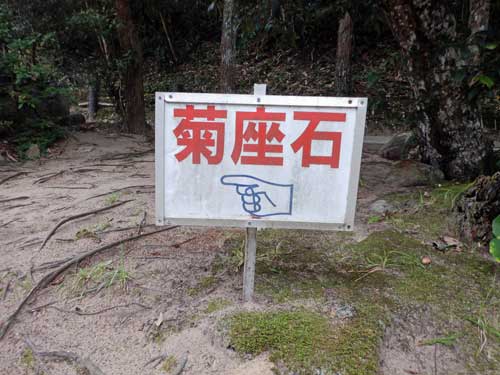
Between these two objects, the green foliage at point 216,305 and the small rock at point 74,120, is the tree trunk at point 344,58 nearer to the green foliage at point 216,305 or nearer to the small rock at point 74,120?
the small rock at point 74,120

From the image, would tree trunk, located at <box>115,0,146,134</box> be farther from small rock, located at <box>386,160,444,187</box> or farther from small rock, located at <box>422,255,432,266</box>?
small rock, located at <box>422,255,432,266</box>

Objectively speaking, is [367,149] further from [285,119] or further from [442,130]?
[285,119]

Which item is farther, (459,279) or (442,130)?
(442,130)

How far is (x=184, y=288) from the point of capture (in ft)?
6.89

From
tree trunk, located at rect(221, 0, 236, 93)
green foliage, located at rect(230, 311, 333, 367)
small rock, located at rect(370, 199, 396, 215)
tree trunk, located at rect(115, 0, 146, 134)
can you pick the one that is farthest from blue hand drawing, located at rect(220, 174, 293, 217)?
tree trunk, located at rect(115, 0, 146, 134)

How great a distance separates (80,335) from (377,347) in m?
1.29

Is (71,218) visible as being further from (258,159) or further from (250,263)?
(258,159)

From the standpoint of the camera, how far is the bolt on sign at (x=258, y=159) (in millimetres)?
1646

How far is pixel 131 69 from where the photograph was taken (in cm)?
709

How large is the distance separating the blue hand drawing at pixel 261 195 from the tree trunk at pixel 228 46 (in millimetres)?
5293

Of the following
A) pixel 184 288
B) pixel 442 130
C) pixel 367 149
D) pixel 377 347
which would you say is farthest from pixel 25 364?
pixel 367 149

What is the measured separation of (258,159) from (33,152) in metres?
5.29

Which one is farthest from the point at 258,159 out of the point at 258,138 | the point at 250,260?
the point at 250,260

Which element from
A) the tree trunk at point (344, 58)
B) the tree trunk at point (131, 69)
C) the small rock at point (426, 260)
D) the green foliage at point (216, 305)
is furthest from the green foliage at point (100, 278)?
the tree trunk at point (344, 58)
